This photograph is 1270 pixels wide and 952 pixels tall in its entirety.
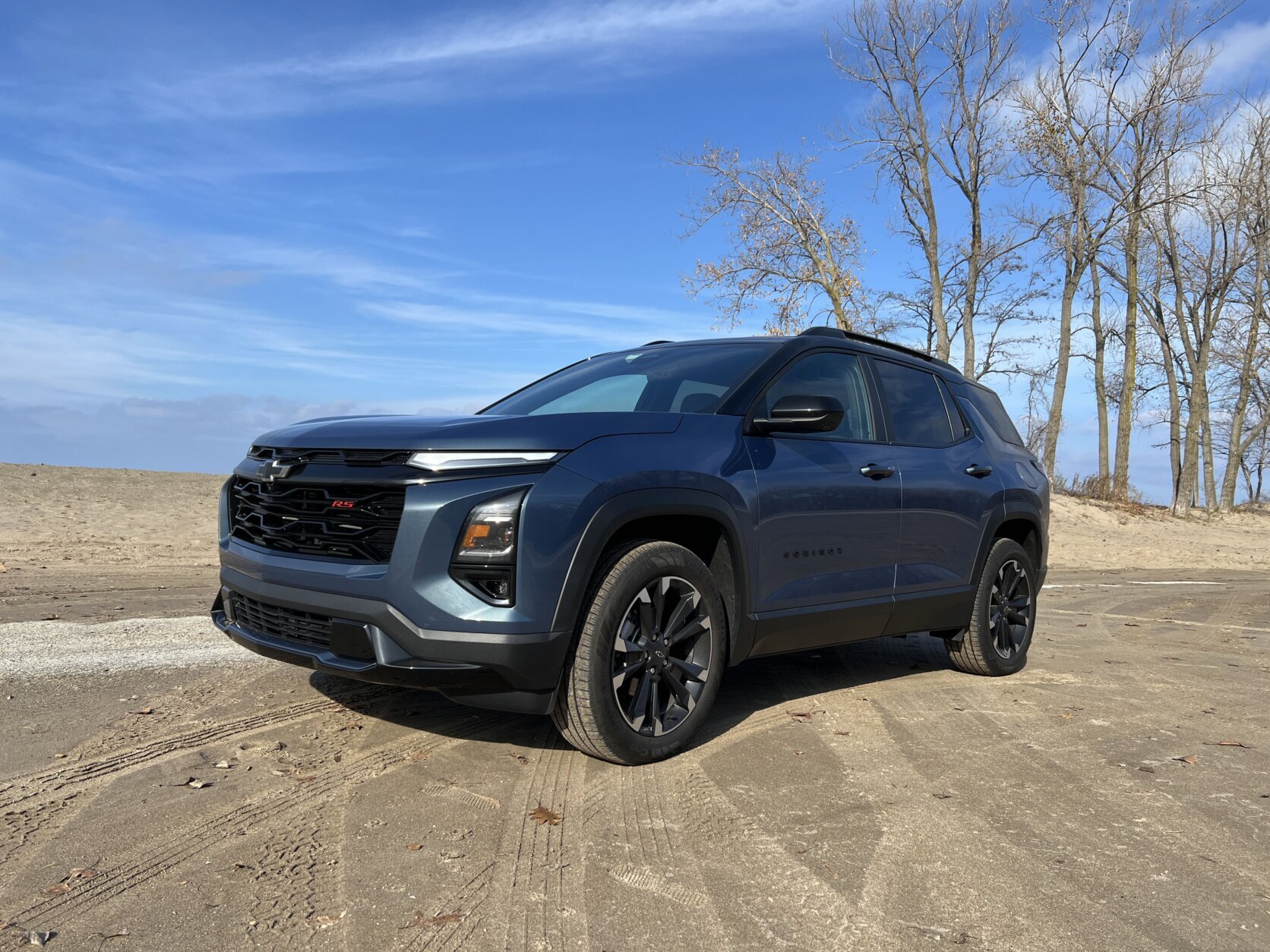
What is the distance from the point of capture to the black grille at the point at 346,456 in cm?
353

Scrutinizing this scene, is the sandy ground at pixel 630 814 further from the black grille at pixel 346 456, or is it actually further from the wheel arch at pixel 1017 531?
the black grille at pixel 346 456

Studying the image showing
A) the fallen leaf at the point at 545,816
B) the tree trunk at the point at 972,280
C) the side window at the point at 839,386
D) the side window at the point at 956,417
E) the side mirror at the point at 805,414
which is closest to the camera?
the fallen leaf at the point at 545,816

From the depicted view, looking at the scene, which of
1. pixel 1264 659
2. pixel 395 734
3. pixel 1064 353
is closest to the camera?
pixel 395 734

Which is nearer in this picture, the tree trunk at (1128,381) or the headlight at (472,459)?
the headlight at (472,459)

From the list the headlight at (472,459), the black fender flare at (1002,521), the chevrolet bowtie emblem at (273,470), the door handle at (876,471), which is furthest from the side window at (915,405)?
the chevrolet bowtie emblem at (273,470)

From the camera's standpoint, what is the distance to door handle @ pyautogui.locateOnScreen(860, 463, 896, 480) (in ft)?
15.9

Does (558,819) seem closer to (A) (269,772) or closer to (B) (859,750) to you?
(A) (269,772)

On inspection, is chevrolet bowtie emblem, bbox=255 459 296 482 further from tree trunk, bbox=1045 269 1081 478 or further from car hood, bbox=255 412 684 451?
tree trunk, bbox=1045 269 1081 478

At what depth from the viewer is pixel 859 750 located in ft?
13.9

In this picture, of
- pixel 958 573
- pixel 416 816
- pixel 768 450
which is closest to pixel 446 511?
pixel 416 816

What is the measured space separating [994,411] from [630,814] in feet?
14.2

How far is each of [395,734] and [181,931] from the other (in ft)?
5.62

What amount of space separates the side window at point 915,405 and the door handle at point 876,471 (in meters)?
0.32

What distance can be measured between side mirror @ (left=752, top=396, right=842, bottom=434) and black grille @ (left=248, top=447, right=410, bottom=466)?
1.63m
